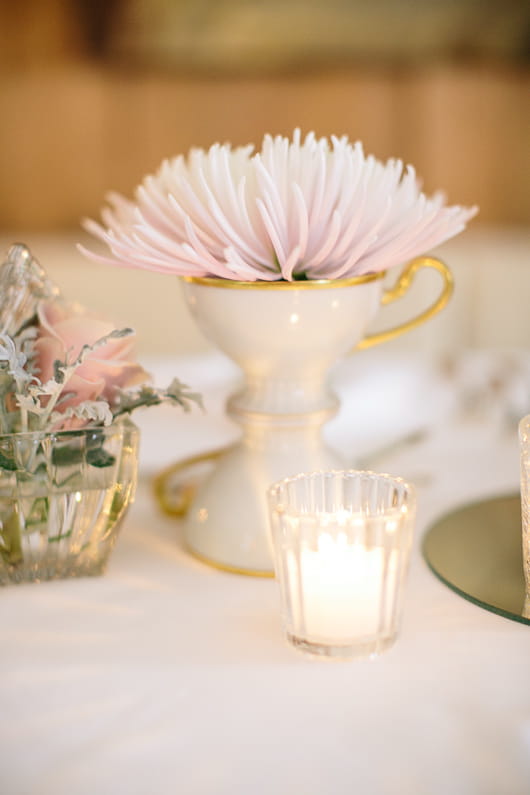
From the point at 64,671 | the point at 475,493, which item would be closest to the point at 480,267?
the point at 475,493

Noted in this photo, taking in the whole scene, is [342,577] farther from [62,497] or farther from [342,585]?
[62,497]

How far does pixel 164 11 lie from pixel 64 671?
4.80 feet

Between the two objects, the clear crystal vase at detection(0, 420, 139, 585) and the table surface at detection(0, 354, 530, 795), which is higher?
the clear crystal vase at detection(0, 420, 139, 585)

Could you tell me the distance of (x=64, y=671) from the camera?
36 centimetres

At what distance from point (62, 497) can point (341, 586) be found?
0.15 meters

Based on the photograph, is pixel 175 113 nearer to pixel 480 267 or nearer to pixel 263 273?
pixel 480 267

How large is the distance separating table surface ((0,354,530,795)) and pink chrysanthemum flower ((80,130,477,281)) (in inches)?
6.6

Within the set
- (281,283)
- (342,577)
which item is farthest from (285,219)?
(342,577)

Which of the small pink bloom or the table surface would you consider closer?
the table surface

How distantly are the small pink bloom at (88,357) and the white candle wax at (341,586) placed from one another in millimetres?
136

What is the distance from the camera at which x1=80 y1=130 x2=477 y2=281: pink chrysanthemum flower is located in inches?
15.8

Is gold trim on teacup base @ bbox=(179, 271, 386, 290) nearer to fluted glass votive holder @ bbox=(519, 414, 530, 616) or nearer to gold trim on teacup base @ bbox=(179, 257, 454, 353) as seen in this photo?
gold trim on teacup base @ bbox=(179, 257, 454, 353)

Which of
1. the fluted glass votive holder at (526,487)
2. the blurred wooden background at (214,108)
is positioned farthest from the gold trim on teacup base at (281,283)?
the blurred wooden background at (214,108)

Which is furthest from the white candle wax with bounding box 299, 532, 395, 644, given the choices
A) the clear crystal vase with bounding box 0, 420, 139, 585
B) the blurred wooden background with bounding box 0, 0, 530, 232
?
the blurred wooden background with bounding box 0, 0, 530, 232
